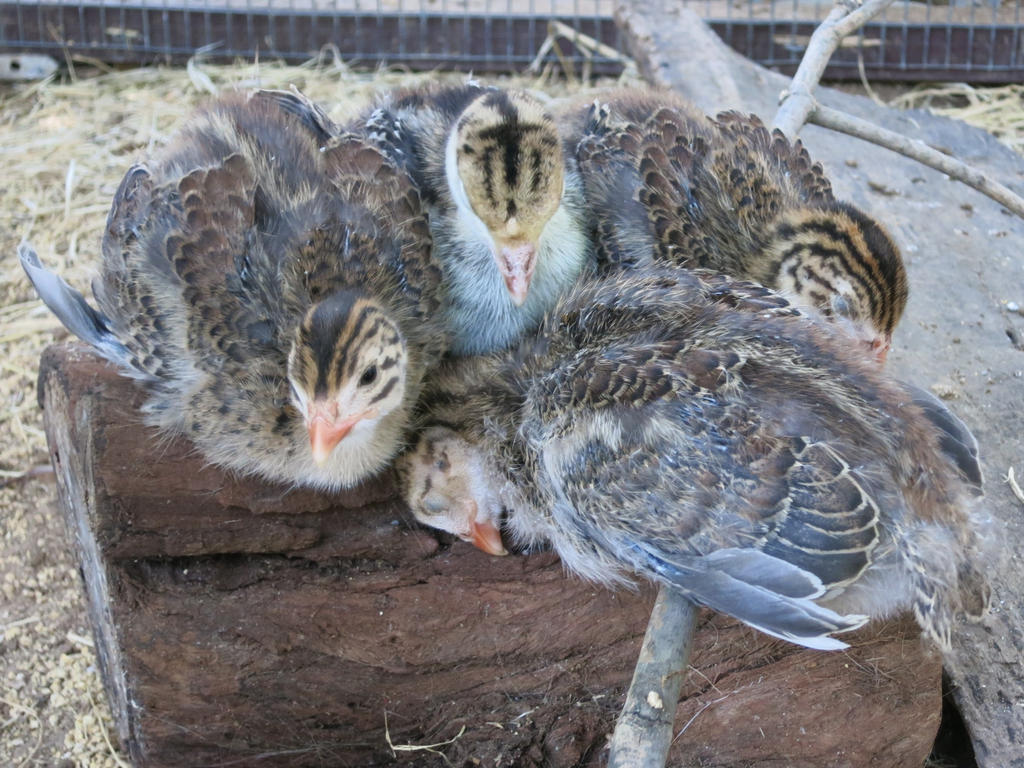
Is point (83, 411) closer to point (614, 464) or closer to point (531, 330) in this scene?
point (531, 330)

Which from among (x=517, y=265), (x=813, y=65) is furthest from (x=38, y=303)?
(x=813, y=65)

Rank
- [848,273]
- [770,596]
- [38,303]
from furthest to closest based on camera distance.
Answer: [38,303]
[848,273]
[770,596]

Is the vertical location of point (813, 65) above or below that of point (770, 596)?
above

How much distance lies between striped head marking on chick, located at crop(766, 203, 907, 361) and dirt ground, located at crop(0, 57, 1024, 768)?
1.71 m

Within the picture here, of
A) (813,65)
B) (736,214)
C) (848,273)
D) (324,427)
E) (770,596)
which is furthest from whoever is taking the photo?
(813,65)

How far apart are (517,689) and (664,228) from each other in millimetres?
1316

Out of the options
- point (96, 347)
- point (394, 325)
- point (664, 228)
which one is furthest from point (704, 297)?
point (96, 347)

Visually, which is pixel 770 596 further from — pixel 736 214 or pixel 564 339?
pixel 736 214

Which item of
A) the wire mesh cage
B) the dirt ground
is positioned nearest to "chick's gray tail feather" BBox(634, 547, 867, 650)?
the dirt ground

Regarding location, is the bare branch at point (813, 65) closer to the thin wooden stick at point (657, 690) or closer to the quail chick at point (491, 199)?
the quail chick at point (491, 199)

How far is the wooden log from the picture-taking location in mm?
2979

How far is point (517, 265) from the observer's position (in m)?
2.95

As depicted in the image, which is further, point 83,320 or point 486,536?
point 83,320

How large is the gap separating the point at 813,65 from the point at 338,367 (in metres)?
2.23
